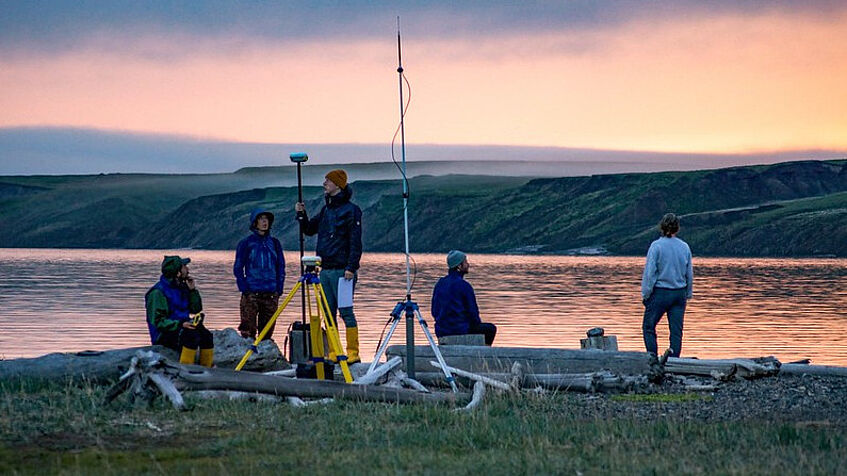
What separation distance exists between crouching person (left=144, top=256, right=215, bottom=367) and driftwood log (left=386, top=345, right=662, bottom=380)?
7.67 ft

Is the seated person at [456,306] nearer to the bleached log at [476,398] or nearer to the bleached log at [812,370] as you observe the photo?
the bleached log at [476,398]

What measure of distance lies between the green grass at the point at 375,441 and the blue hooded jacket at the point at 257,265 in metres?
4.32

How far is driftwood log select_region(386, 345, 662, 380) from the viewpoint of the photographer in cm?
1413

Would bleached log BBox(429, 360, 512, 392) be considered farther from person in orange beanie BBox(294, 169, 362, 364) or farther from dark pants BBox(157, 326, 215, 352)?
dark pants BBox(157, 326, 215, 352)

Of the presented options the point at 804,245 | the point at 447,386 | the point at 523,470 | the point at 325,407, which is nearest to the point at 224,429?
the point at 325,407

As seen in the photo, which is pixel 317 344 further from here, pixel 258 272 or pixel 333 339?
pixel 258 272

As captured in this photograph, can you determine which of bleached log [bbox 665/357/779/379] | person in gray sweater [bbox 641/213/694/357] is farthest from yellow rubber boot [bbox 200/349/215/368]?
bleached log [bbox 665/357/779/379]

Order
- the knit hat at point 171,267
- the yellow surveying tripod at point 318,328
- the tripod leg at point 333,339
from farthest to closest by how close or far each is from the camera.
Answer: the knit hat at point 171,267
the yellow surveying tripod at point 318,328
the tripod leg at point 333,339

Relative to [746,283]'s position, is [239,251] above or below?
above

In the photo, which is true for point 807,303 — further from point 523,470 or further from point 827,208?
point 827,208

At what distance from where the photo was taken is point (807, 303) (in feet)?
143

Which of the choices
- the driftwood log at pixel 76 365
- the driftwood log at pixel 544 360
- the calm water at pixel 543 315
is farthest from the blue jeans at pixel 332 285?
the calm water at pixel 543 315

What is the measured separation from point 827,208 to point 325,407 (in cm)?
19624

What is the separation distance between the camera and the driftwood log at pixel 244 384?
11.3m
